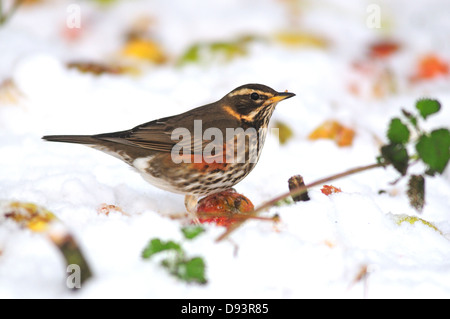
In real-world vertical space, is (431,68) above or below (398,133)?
above

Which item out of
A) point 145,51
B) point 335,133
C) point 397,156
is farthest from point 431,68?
point 397,156

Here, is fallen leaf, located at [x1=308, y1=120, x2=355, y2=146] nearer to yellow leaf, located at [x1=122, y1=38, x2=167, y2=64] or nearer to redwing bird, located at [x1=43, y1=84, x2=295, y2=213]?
redwing bird, located at [x1=43, y1=84, x2=295, y2=213]

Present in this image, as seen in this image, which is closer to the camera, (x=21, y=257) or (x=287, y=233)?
(x=21, y=257)

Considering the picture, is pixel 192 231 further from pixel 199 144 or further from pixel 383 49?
pixel 383 49

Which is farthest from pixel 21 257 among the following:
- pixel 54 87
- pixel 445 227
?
pixel 54 87

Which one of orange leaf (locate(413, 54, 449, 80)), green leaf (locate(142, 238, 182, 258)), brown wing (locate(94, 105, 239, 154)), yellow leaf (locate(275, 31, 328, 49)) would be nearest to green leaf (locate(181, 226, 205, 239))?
green leaf (locate(142, 238, 182, 258))
